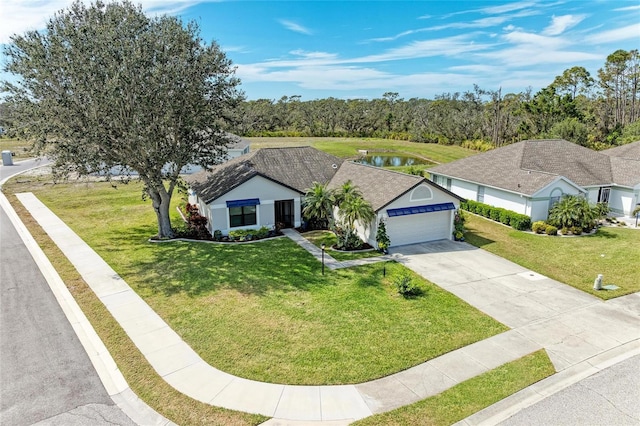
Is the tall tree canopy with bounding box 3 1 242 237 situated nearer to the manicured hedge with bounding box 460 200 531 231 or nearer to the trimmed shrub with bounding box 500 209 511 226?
the manicured hedge with bounding box 460 200 531 231

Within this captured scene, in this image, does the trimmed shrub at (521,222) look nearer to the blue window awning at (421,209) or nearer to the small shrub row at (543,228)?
the small shrub row at (543,228)

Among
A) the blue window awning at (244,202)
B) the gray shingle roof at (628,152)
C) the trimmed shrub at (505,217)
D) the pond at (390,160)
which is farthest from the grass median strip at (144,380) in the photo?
the pond at (390,160)

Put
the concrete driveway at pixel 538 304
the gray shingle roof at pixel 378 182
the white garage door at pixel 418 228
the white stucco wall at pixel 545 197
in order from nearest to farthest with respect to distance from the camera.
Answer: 1. the concrete driveway at pixel 538 304
2. the gray shingle roof at pixel 378 182
3. the white garage door at pixel 418 228
4. the white stucco wall at pixel 545 197

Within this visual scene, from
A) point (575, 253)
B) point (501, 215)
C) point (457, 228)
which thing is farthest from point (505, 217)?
point (575, 253)

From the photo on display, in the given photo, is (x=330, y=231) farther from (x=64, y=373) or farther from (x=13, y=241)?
(x=13, y=241)

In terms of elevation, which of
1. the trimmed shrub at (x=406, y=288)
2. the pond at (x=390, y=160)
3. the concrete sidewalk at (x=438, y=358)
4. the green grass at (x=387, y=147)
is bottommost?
Result: the concrete sidewalk at (x=438, y=358)

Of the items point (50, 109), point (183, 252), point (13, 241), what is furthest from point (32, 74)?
point (183, 252)

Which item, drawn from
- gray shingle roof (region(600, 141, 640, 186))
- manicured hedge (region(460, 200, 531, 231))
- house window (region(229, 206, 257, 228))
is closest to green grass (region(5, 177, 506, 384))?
house window (region(229, 206, 257, 228))
